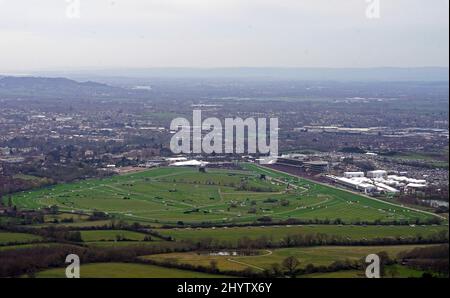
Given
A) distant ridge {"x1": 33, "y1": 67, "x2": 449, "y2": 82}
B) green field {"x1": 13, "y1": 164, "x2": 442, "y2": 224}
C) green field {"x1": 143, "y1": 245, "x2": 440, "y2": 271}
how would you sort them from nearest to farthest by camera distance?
green field {"x1": 143, "y1": 245, "x2": 440, "y2": 271} < green field {"x1": 13, "y1": 164, "x2": 442, "y2": 224} < distant ridge {"x1": 33, "y1": 67, "x2": 449, "y2": 82}

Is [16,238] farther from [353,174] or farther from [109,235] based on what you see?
[353,174]

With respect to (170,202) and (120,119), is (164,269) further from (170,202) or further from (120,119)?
(120,119)

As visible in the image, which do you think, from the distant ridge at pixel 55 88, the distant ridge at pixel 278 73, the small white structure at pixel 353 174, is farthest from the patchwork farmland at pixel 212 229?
the distant ridge at pixel 278 73

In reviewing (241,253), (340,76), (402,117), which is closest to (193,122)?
(402,117)

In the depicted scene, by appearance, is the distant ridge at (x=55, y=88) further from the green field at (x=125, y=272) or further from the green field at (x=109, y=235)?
the green field at (x=125, y=272)

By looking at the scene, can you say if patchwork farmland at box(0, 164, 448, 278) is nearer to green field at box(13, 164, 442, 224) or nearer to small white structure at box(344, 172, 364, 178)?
green field at box(13, 164, 442, 224)

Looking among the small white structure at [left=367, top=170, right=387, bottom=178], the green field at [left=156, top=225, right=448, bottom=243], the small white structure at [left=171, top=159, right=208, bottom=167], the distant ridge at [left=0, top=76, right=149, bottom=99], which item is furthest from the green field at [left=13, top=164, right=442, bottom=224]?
the distant ridge at [left=0, top=76, right=149, bottom=99]
